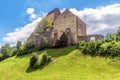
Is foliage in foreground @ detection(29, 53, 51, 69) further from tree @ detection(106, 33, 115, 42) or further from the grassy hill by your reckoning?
tree @ detection(106, 33, 115, 42)

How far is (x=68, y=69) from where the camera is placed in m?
62.3

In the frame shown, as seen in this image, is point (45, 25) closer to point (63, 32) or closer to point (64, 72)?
point (63, 32)

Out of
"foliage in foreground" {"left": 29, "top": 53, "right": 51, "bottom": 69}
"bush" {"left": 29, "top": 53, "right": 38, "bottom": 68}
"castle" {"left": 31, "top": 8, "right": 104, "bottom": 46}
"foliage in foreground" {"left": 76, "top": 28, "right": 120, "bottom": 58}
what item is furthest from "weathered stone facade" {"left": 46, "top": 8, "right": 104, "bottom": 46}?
"bush" {"left": 29, "top": 53, "right": 38, "bottom": 68}

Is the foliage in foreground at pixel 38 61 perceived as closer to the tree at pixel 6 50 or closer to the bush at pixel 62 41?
the bush at pixel 62 41

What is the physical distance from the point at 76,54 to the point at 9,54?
132 feet

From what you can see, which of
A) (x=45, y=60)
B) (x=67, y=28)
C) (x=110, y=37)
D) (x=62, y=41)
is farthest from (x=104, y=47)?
(x=67, y=28)

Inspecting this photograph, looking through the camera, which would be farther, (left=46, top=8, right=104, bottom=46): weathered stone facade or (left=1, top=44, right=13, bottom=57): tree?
(left=1, top=44, right=13, bottom=57): tree

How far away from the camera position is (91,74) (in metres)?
56.6

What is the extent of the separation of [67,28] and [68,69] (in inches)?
1278

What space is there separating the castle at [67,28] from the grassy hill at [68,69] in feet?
44.8

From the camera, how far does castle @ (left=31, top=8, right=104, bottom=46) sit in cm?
9094

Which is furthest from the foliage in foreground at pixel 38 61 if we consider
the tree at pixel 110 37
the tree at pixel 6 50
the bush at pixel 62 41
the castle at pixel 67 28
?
the tree at pixel 6 50

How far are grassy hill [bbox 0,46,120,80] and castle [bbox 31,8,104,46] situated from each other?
44.8ft

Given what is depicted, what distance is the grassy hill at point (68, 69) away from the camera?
56.1m
